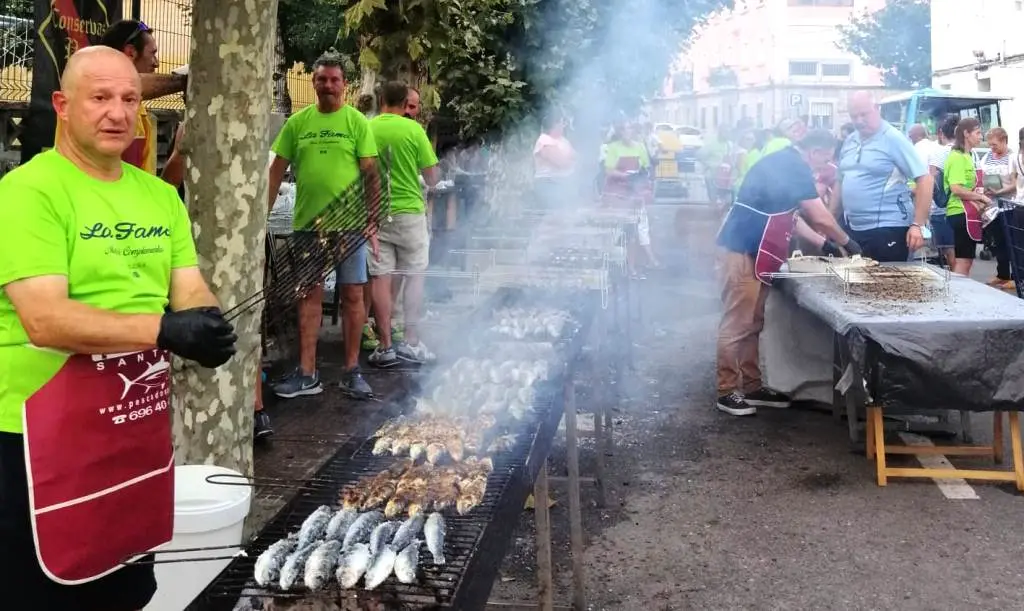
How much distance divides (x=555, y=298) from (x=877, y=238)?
3.06 m

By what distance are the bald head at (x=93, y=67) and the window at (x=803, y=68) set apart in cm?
3561

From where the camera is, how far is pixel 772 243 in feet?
21.5

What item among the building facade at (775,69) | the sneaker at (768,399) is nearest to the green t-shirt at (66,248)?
the sneaker at (768,399)

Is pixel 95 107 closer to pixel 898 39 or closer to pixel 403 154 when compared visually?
pixel 403 154

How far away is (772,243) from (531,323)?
2.54m

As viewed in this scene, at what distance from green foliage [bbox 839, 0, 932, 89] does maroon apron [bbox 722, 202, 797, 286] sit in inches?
1305

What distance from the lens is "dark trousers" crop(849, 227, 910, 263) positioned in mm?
7121

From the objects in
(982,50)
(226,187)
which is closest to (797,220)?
(226,187)

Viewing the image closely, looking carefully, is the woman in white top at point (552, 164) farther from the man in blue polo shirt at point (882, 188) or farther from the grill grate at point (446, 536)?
the grill grate at point (446, 536)

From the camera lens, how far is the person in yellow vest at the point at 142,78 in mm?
4184

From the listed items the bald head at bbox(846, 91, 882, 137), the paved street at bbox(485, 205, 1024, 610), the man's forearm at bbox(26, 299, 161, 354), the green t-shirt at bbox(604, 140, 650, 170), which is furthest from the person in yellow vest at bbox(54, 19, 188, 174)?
the green t-shirt at bbox(604, 140, 650, 170)

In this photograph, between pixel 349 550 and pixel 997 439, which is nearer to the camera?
pixel 349 550

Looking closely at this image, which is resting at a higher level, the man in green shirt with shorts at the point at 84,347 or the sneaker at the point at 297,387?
the man in green shirt with shorts at the point at 84,347

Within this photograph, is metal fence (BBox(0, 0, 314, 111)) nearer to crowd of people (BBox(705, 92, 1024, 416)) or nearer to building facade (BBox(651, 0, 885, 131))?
crowd of people (BBox(705, 92, 1024, 416))
